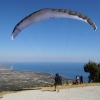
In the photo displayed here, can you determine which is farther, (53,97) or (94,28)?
(53,97)

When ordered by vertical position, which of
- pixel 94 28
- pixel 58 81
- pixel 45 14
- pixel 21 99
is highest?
pixel 45 14

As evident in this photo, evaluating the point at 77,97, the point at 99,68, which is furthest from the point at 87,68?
the point at 77,97

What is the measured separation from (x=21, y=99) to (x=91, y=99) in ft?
22.8

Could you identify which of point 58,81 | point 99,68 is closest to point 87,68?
point 99,68

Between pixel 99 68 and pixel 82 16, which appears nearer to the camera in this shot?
pixel 82 16

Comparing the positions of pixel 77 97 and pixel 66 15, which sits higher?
pixel 66 15

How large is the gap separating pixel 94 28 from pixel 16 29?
7.96m

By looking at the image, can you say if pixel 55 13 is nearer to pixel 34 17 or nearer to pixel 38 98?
pixel 34 17

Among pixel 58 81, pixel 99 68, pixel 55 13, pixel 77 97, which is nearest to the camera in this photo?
pixel 55 13

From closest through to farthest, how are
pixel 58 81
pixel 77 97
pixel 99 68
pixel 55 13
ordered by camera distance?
pixel 55 13
pixel 77 97
pixel 58 81
pixel 99 68

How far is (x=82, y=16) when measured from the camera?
60.9 ft

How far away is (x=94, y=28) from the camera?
19.1 metres

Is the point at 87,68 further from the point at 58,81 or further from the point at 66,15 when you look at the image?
the point at 66,15

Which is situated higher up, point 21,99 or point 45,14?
point 45,14
